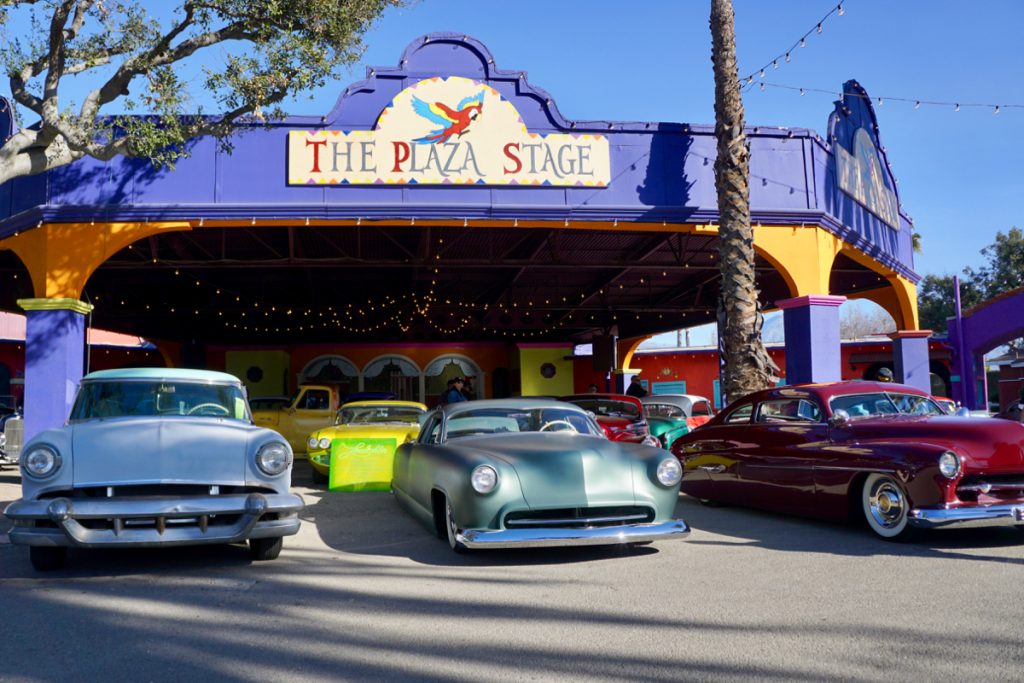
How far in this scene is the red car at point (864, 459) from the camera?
6.05m

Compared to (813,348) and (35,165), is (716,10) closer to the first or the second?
(813,348)

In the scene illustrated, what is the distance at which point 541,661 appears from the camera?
3734mm

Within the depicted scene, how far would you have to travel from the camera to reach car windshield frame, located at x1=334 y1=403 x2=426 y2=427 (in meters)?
11.6

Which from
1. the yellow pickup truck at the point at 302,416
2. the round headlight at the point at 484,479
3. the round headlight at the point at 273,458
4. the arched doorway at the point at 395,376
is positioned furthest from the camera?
the arched doorway at the point at 395,376

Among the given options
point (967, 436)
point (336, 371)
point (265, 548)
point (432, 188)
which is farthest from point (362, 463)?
point (336, 371)

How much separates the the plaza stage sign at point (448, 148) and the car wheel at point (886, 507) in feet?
24.8

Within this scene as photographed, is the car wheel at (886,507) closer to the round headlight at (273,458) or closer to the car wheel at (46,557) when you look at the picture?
the round headlight at (273,458)

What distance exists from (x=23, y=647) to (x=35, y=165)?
722 cm

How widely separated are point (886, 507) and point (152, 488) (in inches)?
223

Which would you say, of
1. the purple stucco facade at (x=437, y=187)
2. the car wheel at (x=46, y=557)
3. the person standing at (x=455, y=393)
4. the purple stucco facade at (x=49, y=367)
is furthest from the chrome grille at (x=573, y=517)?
the person standing at (x=455, y=393)

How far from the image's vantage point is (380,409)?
12062 mm

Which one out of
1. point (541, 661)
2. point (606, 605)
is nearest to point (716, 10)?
point (606, 605)

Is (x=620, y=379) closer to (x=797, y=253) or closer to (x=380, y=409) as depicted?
(x=797, y=253)

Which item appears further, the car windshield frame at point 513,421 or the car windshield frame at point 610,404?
the car windshield frame at point 610,404
